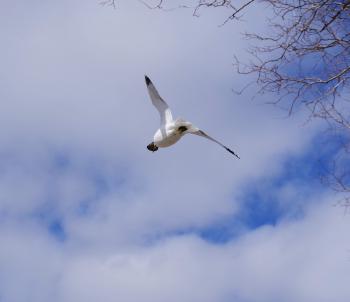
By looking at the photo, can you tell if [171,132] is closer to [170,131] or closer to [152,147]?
[170,131]

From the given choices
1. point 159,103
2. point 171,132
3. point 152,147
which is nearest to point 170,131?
point 171,132

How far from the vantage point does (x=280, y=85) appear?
18.4ft

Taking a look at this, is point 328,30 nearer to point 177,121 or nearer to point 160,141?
point 177,121

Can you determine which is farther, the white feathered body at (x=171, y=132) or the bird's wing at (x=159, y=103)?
the bird's wing at (x=159, y=103)

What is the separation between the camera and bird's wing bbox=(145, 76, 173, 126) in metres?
7.60

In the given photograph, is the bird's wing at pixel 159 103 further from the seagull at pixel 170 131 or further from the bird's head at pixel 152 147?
the bird's head at pixel 152 147

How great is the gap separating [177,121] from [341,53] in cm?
253

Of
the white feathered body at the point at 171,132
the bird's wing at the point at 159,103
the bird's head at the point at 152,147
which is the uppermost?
the bird's wing at the point at 159,103

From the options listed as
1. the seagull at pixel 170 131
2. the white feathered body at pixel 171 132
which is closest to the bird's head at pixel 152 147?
the seagull at pixel 170 131

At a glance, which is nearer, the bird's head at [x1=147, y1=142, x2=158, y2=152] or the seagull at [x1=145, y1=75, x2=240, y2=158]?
the seagull at [x1=145, y1=75, x2=240, y2=158]

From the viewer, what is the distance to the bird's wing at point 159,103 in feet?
24.9

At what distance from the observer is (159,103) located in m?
8.03

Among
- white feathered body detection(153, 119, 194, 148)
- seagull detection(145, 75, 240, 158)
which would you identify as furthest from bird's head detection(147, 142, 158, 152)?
white feathered body detection(153, 119, 194, 148)

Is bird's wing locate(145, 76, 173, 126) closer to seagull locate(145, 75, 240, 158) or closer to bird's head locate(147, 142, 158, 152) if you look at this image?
seagull locate(145, 75, 240, 158)
